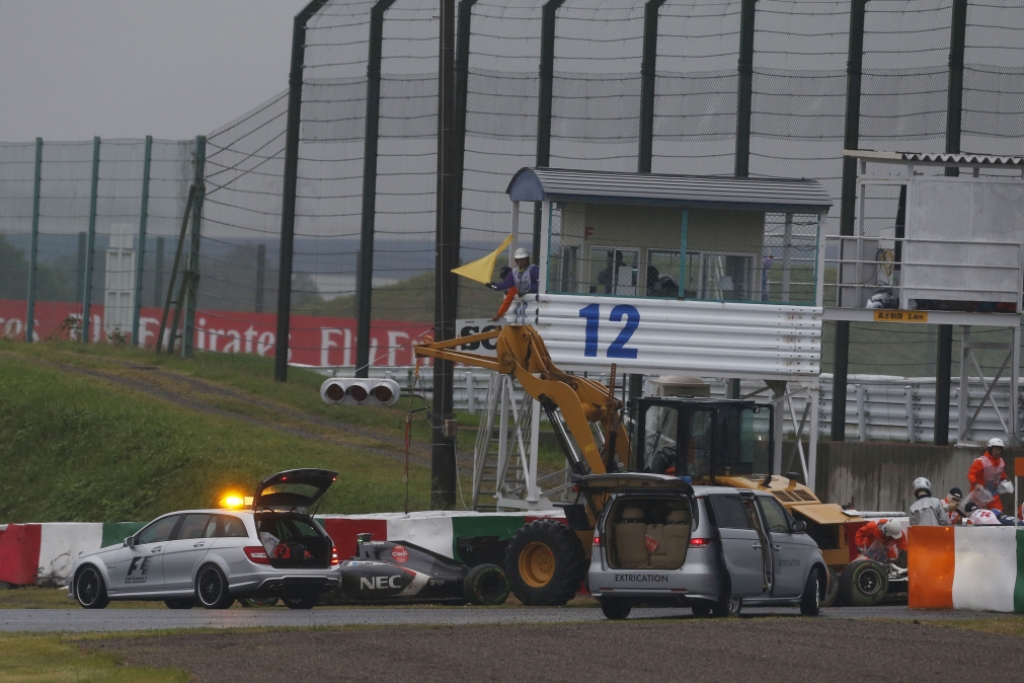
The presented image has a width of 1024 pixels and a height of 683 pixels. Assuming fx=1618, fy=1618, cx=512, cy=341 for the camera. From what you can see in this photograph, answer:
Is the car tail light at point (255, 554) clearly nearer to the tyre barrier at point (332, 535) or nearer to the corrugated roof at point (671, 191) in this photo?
the tyre barrier at point (332, 535)

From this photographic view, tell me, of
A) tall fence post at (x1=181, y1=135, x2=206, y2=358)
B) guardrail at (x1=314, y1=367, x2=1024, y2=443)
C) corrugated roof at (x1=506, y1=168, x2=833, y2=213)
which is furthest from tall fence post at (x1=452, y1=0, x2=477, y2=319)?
tall fence post at (x1=181, y1=135, x2=206, y2=358)

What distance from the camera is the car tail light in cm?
A: 1797

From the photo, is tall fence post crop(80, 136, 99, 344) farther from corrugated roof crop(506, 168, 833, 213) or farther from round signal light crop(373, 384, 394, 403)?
corrugated roof crop(506, 168, 833, 213)

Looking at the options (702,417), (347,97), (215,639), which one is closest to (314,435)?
(347,97)

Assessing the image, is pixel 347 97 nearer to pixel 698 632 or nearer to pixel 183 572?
pixel 183 572

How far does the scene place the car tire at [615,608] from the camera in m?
17.0

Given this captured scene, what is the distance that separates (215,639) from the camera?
13469 millimetres

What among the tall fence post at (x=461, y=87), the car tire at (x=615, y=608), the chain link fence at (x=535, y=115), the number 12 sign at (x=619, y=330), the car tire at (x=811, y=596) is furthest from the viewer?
the tall fence post at (x=461, y=87)

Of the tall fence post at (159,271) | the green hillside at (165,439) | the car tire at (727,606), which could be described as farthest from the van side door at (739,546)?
the tall fence post at (159,271)

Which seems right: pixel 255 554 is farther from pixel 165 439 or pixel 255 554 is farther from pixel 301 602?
pixel 165 439

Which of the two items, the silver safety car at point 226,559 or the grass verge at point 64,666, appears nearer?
the grass verge at point 64,666

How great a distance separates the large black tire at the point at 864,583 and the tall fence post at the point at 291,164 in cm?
1573

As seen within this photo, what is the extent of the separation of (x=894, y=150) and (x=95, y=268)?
17550mm

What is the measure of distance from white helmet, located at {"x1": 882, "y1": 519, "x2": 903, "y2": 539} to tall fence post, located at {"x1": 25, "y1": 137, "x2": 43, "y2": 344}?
76.4 feet
